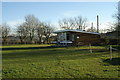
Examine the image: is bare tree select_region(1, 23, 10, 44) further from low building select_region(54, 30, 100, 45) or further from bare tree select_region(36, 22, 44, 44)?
low building select_region(54, 30, 100, 45)

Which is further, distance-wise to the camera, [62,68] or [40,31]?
[40,31]

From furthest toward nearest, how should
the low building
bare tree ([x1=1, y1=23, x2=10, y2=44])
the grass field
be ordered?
bare tree ([x1=1, y1=23, x2=10, y2=44]), the low building, the grass field

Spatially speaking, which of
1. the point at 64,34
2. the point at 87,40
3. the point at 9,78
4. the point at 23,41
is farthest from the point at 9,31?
the point at 9,78

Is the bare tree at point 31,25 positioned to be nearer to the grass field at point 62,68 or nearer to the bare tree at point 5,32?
the bare tree at point 5,32

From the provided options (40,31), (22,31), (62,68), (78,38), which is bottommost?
(62,68)

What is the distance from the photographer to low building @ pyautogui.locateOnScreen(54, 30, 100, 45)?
31298 millimetres

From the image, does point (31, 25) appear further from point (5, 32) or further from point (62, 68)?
point (62, 68)

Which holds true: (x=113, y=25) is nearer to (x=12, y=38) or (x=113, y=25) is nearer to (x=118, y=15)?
(x=118, y=15)

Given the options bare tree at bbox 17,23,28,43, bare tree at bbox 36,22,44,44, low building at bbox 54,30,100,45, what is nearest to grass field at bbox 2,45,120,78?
low building at bbox 54,30,100,45

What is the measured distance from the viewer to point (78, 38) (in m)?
31.4

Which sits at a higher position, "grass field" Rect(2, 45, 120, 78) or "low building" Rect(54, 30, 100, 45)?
"low building" Rect(54, 30, 100, 45)

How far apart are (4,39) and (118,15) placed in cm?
4289

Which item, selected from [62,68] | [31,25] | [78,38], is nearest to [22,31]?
[31,25]

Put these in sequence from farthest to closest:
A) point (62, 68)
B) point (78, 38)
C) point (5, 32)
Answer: point (5, 32) → point (78, 38) → point (62, 68)
